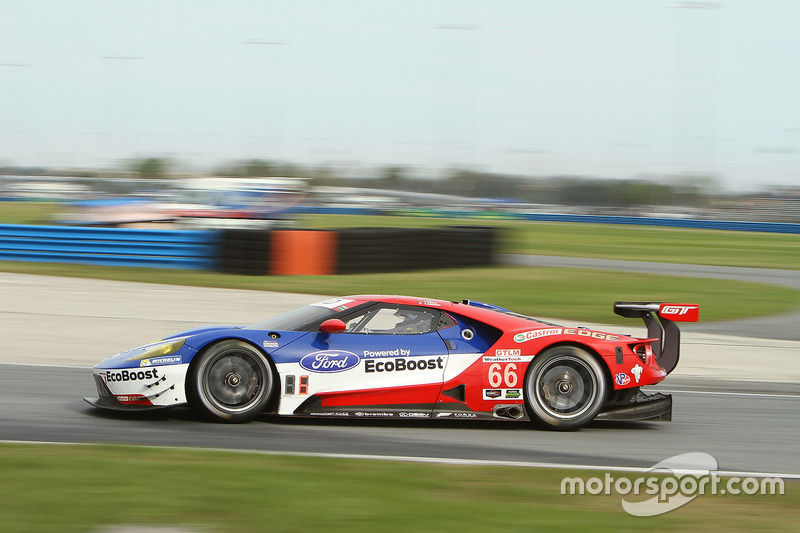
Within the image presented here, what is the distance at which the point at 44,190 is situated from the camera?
66812mm

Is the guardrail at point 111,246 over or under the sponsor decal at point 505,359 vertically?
over

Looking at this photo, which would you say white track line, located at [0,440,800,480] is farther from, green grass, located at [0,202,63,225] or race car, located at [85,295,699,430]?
green grass, located at [0,202,63,225]

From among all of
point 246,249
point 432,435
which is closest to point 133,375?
point 432,435

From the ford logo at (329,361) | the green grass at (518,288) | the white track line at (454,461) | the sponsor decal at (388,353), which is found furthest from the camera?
the green grass at (518,288)

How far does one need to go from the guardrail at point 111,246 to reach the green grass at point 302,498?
12.4m

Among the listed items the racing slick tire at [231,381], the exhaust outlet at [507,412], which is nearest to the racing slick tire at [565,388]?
the exhaust outlet at [507,412]

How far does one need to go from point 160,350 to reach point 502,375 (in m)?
2.62

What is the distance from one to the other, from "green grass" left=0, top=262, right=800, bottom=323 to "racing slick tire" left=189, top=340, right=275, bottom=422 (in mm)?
8123

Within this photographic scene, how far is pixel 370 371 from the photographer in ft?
21.7

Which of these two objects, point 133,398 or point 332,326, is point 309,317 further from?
point 133,398

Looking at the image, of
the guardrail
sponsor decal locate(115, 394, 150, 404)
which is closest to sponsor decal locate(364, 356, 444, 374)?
sponsor decal locate(115, 394, 150, 404)

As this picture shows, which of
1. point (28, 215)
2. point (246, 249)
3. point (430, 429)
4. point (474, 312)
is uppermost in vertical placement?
point (28, 215)

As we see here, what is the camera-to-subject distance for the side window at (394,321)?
6840 millimetres

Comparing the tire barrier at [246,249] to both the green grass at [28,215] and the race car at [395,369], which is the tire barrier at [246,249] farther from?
the green grass at [28,215]
